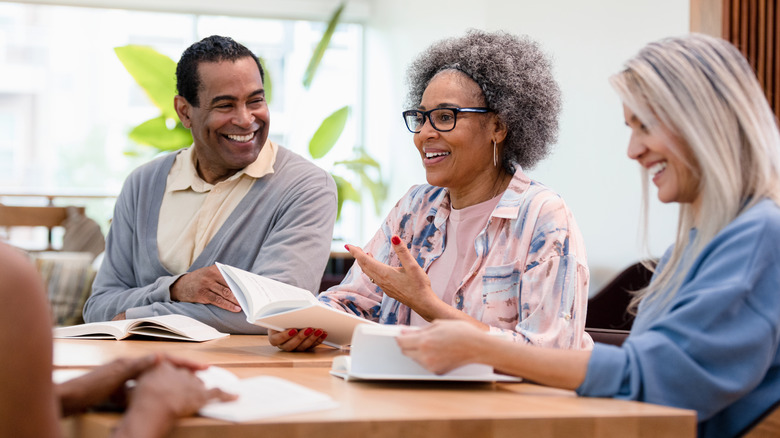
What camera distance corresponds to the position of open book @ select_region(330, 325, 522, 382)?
1.33 meters

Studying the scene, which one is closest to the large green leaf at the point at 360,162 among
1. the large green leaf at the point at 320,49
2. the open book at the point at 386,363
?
the large green leaf at the point at 320,49

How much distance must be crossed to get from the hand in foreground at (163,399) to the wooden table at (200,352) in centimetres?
44

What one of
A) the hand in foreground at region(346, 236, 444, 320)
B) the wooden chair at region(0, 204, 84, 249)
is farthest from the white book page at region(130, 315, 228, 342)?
the wooden chair at region(0, 204, 84, 249)

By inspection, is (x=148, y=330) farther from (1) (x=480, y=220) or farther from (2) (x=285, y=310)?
(1) (x=480, y=220)

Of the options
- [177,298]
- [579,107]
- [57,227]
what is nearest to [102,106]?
[57,227]

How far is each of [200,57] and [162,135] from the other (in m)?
3.25

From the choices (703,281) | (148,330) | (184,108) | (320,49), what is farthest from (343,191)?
(703,281)

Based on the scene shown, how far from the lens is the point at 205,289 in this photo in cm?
214

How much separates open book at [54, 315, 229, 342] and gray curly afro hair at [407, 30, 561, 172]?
35.2 inches

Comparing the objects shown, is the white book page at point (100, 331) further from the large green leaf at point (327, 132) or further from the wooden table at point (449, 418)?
the large green leaf at point (327, 132)

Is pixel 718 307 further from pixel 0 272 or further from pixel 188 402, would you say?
pixel 0 272

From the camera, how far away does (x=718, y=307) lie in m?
1.21

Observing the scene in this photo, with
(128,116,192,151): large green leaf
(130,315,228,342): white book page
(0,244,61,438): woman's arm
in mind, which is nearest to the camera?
(0,244,61,438): woman's arm

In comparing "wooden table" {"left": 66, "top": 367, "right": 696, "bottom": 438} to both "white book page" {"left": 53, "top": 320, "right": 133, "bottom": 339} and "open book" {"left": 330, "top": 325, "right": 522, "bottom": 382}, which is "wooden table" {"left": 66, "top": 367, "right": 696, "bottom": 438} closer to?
"open book" {"left": 330, "top": 325, "right": 522, "bottom": 382}
